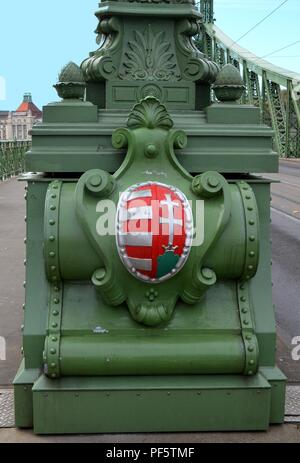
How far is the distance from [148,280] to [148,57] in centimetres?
141

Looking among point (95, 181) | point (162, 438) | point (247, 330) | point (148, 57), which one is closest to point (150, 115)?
point (95, 181)

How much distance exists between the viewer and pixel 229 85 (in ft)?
10.8

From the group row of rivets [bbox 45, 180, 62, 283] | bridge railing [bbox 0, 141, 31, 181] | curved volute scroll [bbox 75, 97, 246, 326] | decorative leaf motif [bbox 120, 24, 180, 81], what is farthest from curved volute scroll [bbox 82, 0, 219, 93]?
bridge railing [bbox 0, 141, 31, 181]

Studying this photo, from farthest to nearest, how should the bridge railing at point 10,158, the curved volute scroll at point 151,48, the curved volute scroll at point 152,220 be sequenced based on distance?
the bridge railing at point 10,158 → the curved volute scroll at point 151,48 → the curved volute scroll at point 152,220

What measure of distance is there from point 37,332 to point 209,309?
34.4 inches

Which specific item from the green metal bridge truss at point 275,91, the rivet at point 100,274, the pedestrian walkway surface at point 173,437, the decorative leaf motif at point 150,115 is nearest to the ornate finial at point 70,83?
the decorative leaf motif at point 150,115

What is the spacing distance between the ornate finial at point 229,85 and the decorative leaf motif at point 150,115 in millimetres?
480

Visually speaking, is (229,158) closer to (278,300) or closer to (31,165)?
(31,165)

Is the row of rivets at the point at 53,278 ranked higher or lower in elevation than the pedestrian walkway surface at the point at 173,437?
higher

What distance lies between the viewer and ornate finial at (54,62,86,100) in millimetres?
3238

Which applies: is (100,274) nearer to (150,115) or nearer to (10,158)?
(150,115)

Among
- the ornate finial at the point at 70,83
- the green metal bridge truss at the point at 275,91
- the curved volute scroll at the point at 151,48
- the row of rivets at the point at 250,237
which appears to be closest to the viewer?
the row of rivets at the point at 250,237

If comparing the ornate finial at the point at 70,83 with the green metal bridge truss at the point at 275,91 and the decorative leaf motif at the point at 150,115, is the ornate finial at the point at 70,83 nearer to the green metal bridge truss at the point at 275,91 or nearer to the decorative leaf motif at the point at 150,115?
the decorative leaf motif at the point at 150,115

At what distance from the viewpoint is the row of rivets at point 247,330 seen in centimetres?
286
